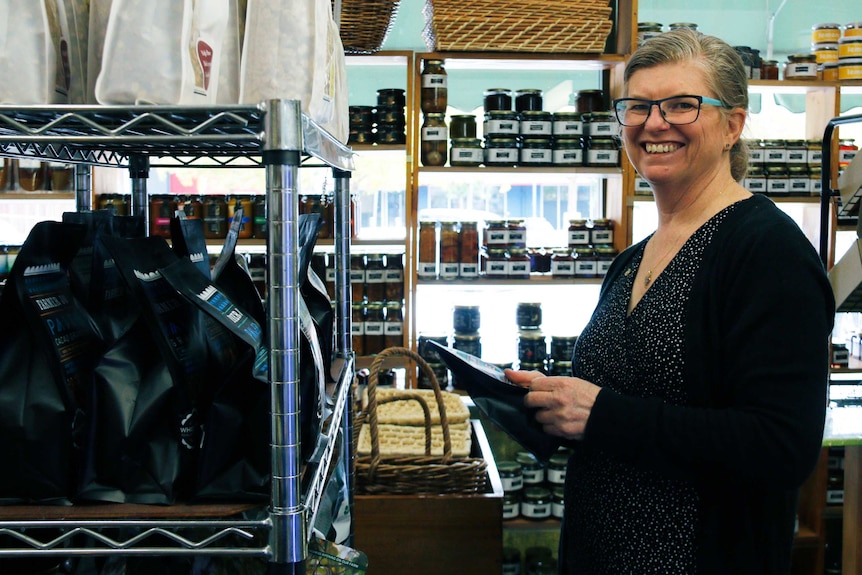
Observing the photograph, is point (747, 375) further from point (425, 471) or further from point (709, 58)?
point (425, 471)

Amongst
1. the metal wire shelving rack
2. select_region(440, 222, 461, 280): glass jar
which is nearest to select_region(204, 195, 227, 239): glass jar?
select_region(440, 222, 461, 280): glass jar

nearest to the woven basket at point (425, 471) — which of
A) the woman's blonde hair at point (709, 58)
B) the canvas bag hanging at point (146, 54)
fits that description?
the woman's blonde hair at point (709, 58)

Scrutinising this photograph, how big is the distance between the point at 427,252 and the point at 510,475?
99 cm

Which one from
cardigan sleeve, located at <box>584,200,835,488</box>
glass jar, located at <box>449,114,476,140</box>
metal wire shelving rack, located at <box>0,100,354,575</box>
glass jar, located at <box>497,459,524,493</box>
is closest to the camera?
metal wire shelving rack, located at <box>0,100,354,575</box>

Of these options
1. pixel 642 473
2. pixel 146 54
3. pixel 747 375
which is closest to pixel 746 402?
pixel 747 375

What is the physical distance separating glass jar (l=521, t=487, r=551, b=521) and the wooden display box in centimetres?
122

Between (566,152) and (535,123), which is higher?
(535,123)

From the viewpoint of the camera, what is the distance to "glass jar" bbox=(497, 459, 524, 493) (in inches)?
128

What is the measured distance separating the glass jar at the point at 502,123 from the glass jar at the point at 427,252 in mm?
478

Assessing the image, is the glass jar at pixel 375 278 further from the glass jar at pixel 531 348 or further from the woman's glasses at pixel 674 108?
the woman's glasses at pixel 674 108

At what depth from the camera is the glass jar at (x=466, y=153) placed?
3451 mm

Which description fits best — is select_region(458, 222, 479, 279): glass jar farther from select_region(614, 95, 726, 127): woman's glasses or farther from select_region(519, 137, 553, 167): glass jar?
select_region(614, 95, 726, 127): woman's glasses

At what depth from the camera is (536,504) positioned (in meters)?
3.28

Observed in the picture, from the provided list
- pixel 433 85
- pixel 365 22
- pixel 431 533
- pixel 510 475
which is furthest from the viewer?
pixel 433 85
